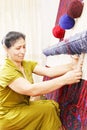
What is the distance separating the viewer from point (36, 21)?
312 centimetres

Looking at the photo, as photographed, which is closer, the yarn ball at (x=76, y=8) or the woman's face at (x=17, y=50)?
the yarn ball at (x=76, y=8)

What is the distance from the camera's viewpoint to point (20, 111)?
1399mm

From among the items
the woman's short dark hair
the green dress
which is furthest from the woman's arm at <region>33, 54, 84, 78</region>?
the woman's short dark hair

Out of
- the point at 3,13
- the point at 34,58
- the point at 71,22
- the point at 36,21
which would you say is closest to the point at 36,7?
the point at 36,21

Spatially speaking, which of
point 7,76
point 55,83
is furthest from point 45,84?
point 7,76

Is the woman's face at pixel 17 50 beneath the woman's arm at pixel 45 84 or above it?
above

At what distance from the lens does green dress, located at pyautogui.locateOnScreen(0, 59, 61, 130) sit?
1.37 m

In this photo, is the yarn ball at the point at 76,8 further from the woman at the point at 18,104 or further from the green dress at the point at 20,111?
the green dress at the point at 20,111

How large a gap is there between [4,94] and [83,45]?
0.71m

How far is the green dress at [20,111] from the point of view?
4.51ft

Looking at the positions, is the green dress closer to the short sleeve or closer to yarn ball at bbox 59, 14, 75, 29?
the short sleeve

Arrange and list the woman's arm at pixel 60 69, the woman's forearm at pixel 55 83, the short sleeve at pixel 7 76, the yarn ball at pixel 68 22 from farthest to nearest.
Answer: the yarn ball at pixel 68 22
the short sleeve at pixel 7 76
the woman's arm at pixel 60 69
the woman's forearm at pixel 55 83

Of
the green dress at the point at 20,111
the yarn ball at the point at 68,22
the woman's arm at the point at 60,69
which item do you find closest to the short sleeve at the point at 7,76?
the green dress at the point at 20,111

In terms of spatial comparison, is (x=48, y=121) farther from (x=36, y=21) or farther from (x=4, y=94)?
(x=36, y=21)
